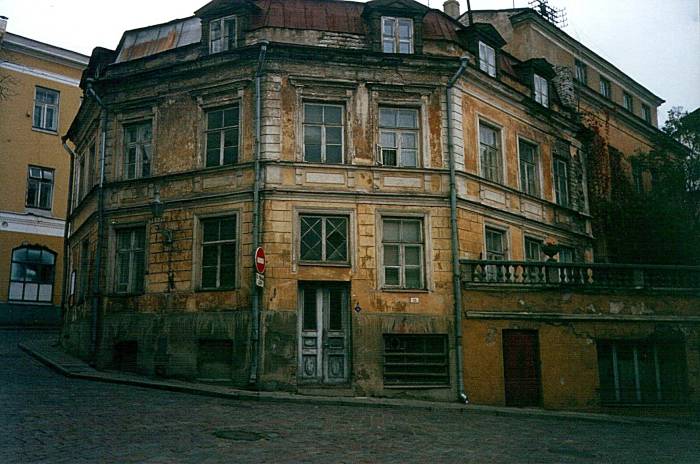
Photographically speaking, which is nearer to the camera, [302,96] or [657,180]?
[302,96]

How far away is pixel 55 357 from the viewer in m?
20.3

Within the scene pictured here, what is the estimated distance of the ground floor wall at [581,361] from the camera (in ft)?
57.7

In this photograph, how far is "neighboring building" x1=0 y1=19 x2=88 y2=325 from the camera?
95.5 ft

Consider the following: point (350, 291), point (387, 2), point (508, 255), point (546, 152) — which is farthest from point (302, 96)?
point (546, 152)

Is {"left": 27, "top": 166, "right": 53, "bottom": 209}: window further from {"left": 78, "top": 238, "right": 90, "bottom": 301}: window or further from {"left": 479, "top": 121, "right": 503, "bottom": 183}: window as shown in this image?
{"left": 479, "top": 121, "right": 503, "bottom": 183}: window

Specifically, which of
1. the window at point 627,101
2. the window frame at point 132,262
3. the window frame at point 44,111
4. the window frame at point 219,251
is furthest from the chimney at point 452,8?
the window frame at point 44,111

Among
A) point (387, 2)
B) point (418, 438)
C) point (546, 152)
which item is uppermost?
point (387, 2)

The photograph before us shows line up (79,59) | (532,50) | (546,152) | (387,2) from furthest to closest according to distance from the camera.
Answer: (79,59) < (532,50) < (546,152) < (387,2)

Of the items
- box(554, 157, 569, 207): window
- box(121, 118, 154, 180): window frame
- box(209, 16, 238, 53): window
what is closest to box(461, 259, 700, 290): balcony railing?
box(554, 157, 569, 207): window

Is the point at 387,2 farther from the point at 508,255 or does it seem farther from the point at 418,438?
the point at 418,438

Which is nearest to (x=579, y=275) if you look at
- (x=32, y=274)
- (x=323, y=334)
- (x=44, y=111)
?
(x=323, y=334)

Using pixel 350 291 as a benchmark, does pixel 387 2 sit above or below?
above

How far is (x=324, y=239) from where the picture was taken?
1770 centimetres

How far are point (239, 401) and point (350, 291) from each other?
4.13 metres
